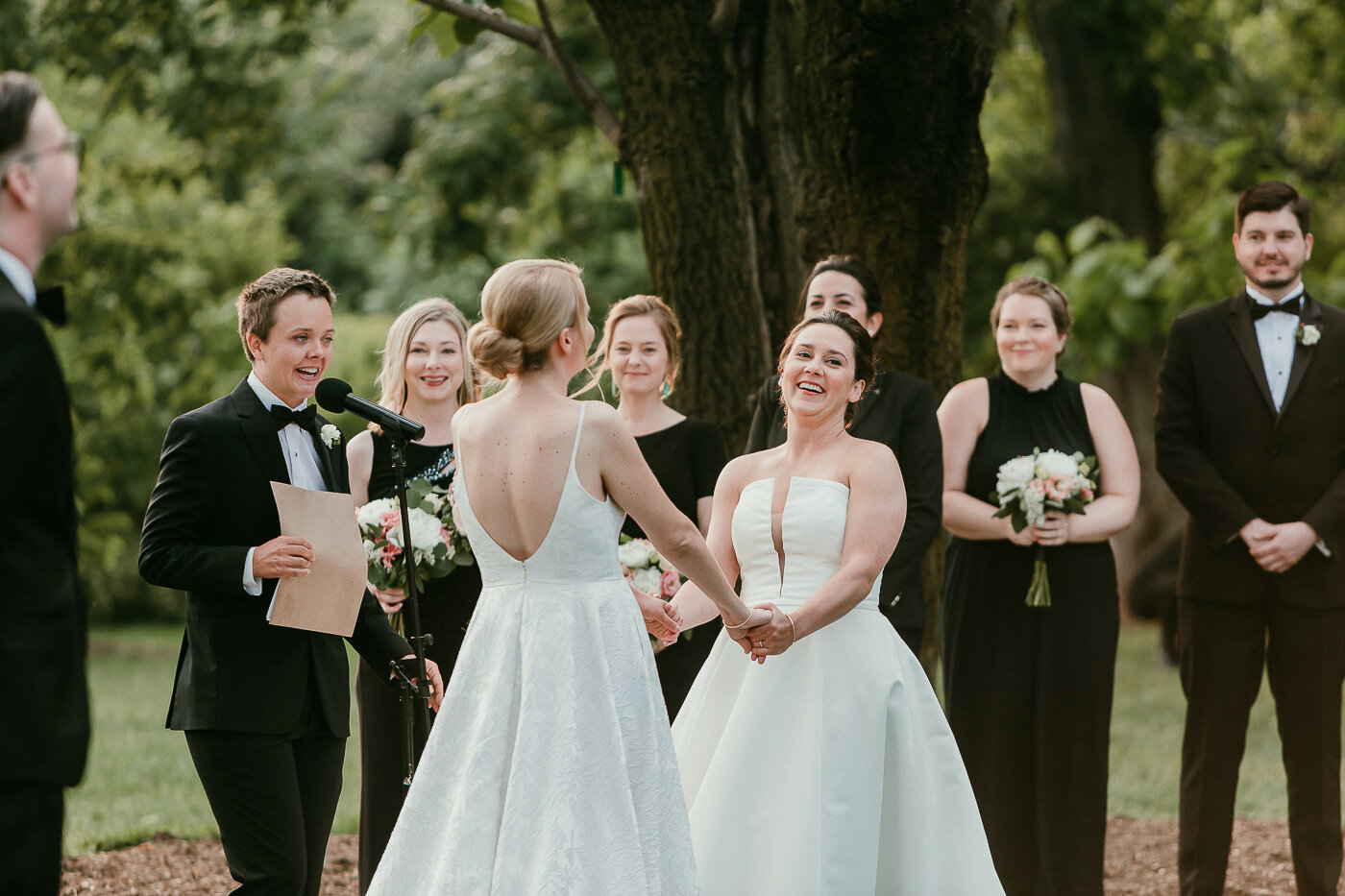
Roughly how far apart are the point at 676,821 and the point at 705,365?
11.1 feet

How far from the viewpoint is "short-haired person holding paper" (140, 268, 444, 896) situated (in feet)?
12.1

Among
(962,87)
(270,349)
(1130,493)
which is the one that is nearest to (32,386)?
(270,349)

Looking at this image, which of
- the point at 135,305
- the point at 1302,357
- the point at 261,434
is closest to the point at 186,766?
the point at 135,305

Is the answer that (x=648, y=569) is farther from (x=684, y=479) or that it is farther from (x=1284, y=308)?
(x=1284, y=308)

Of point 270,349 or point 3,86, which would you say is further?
point 270,349

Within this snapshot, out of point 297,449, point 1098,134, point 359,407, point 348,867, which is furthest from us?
point 1098,134

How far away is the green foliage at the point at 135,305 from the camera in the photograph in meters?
12.6

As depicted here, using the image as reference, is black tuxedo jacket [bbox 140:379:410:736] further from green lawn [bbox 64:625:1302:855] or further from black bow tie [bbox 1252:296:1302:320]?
black bow tie [bbox 1252:296:1302:320]

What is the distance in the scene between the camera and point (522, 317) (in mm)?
3688

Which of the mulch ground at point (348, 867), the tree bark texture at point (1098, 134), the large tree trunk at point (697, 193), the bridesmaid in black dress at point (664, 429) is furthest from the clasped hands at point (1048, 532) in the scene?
the tree bark texture at point (1098, 134)

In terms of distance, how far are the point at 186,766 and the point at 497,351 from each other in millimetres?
6803

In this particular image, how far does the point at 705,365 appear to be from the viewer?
22.3 ft

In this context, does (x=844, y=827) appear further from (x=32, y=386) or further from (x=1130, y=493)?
(x=32, y=386)

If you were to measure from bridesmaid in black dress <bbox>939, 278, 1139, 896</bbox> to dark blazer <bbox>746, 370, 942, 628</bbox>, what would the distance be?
34cm
